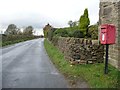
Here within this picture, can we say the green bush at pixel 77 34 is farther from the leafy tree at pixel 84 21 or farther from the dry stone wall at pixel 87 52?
the dry stone wall at pixel 87 52

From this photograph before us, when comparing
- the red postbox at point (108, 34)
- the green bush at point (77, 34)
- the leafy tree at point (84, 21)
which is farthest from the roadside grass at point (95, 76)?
the leafy tree at point (84, 21)

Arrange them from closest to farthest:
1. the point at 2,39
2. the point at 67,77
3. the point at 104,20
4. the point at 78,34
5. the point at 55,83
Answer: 1. the point at 55,83
2. the point at 67,77
3. the point at 104,20
4. the point at 78,34
5. the point at 2,39

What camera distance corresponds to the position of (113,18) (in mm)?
9602

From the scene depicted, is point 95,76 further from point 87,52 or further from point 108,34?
point 87,52

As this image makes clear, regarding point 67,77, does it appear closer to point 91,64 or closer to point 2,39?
point 91,64

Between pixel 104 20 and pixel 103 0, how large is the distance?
84 centimetres

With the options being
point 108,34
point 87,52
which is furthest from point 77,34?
point 108,34


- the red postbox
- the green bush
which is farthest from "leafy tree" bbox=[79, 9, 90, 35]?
the red postbox

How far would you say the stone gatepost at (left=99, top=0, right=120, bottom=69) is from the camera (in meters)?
9.16

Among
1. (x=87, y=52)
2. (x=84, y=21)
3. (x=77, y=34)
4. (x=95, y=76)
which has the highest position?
(x=84, y=21)

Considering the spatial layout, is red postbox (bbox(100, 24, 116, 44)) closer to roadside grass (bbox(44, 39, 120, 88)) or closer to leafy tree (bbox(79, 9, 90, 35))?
roadside grass (bbox(44, 39, 120, 88))

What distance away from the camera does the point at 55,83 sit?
8141 mm

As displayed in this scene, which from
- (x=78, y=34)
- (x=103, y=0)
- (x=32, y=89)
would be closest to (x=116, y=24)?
(x=103, y=0)

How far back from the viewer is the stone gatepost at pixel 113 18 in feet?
30.1
